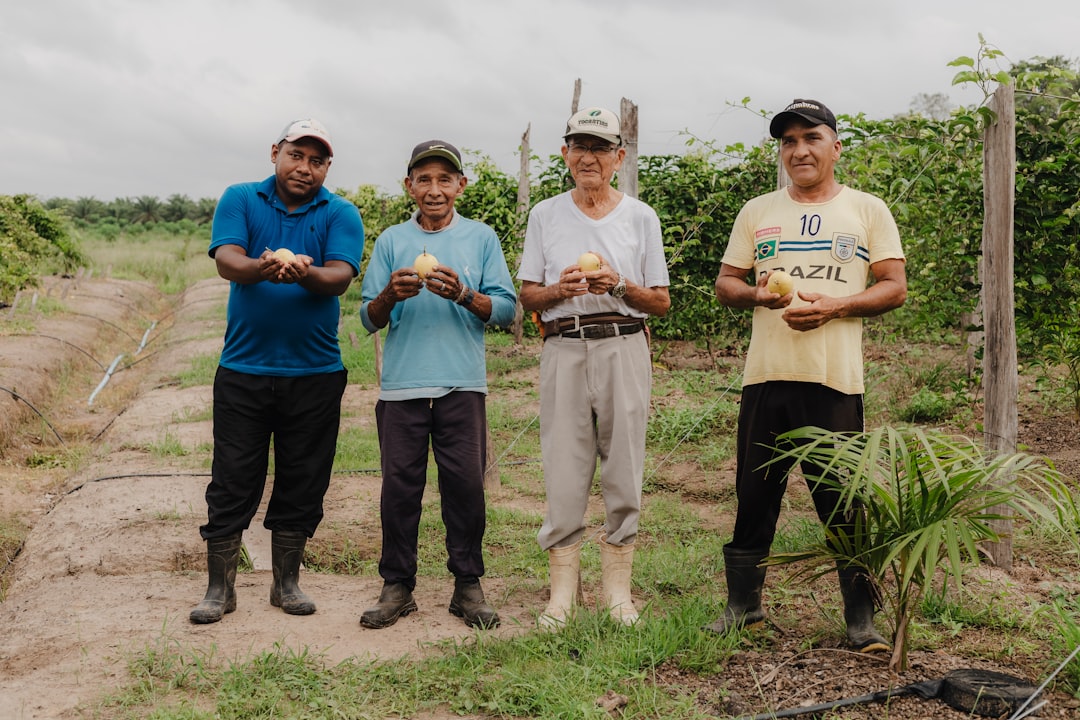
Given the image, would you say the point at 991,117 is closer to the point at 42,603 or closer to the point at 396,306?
the point at 396,306

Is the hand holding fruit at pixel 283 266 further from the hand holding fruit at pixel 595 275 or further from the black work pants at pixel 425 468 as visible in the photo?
the hand holding fruit at pixel 595 275

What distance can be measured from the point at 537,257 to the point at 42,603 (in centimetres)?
259

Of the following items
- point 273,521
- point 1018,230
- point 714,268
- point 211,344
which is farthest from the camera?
point 211,344

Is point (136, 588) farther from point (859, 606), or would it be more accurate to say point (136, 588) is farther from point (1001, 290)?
point (1001, 290)

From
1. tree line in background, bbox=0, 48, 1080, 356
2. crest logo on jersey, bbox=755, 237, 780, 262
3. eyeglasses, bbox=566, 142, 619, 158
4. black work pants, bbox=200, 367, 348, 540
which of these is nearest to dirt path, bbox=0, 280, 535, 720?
black work pants, bbox=200, 367, 348, 540

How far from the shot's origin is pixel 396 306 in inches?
145

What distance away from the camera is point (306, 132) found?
142 inches

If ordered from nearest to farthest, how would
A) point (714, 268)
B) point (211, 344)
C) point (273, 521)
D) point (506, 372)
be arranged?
point (273, 521) < point (714, 268) < point (506, 372) < point (211, 344)

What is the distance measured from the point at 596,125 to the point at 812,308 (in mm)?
1013

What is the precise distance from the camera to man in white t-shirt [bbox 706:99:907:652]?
3156mm

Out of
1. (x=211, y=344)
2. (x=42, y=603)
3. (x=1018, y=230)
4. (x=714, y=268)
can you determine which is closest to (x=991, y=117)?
(x=1018, y=230)

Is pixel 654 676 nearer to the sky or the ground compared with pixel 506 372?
nearer to the ground

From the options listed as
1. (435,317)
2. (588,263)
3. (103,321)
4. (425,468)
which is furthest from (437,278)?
(103,321)

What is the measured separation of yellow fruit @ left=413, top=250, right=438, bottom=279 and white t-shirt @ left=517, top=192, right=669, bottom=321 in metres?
0.32
